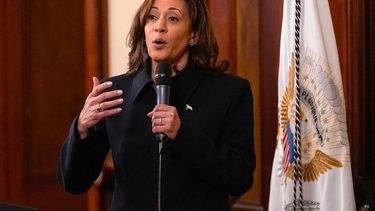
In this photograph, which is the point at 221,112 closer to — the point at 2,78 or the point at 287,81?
the point at 287,81

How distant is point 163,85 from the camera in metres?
1.53

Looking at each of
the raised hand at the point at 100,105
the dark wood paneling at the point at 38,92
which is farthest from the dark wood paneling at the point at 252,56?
the dark wood paneling at the point at 38,92

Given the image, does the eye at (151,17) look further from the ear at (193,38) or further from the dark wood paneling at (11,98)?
the dark wood paneling at (11,98)

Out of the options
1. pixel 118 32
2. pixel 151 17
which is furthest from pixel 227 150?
pixel 118 32

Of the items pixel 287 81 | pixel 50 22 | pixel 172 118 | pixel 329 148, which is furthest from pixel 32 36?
pixel 172 118

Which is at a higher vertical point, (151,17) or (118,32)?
(118,32)

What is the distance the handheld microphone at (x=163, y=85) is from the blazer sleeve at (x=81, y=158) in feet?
1.10

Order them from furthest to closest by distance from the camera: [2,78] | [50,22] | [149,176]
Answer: [50,22]
[2,78]
[149,176]

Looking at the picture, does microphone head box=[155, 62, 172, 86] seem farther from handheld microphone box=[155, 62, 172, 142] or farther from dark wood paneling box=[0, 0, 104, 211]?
dark wood paneling box=[0, 0, 104, 211]

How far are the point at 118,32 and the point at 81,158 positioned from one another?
5.84 feet

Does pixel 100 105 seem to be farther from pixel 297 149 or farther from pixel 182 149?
pixel 297 149

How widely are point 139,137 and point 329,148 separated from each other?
920 millimetres

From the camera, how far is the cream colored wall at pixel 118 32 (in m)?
3.41

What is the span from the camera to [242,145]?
1.72 m
